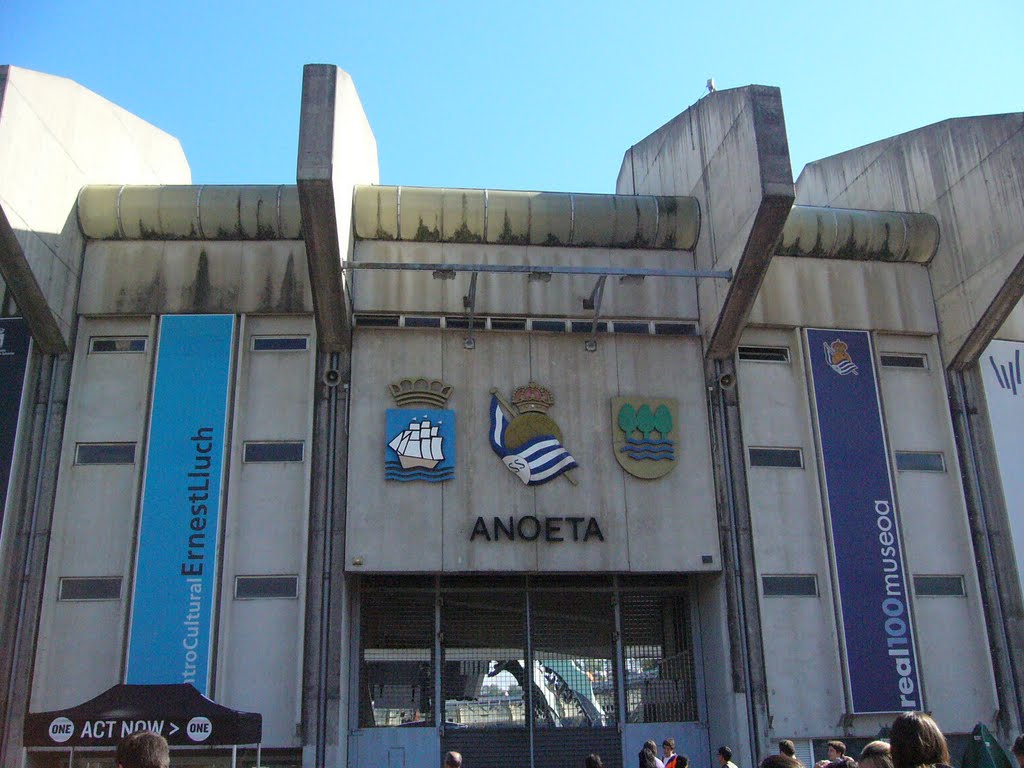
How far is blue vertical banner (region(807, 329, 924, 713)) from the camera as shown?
57.5 feet

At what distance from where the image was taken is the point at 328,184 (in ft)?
53.6

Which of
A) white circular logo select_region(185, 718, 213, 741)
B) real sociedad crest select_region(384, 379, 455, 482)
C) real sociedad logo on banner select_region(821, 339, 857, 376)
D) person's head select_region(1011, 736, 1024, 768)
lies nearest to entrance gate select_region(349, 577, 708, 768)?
real sociedad crest select_region(384, 379, 455, 482)

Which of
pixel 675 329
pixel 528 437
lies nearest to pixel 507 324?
pixel 528 437

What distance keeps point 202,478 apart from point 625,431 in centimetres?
749

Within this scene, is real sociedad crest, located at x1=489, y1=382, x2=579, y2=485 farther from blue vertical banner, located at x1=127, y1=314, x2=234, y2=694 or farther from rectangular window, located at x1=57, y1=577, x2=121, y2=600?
rectangular window, located at x1=57, y1=577, x2=121, y2=600

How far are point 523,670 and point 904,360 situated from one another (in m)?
9.46

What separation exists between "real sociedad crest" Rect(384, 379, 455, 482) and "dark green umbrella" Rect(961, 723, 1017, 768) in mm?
12369

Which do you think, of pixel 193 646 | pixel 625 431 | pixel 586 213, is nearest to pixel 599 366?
pixel 625 431

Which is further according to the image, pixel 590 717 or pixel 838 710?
pixel 590 717

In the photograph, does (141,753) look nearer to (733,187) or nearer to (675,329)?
(733,187)

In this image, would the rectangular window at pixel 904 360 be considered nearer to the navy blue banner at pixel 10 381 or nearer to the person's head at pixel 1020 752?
the person's head at pixel 1020 752

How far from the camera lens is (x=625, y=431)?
18.6 m

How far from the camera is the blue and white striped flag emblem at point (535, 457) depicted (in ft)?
59.6

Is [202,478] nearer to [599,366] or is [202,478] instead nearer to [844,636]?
[599,366]
